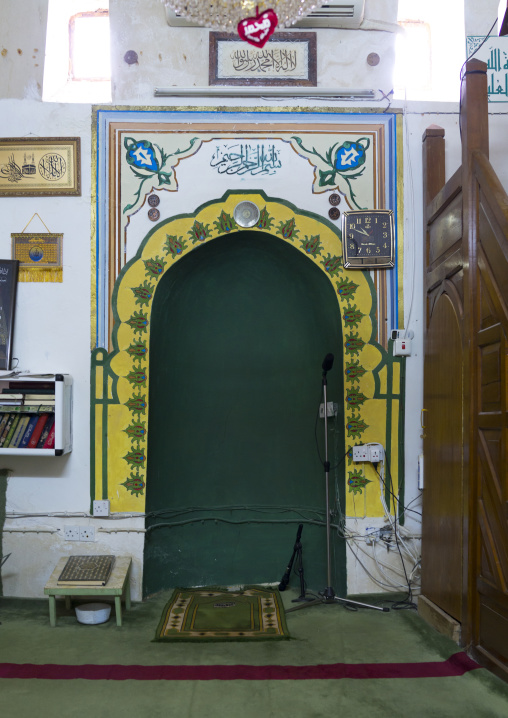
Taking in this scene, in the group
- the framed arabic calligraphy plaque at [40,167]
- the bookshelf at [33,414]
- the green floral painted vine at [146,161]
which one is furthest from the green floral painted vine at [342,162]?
the bookshelf at [33,414]

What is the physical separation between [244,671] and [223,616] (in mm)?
738

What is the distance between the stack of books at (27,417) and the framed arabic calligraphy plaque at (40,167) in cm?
117

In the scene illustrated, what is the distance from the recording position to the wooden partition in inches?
110

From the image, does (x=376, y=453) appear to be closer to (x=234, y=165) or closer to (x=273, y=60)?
(x=234, y=165)

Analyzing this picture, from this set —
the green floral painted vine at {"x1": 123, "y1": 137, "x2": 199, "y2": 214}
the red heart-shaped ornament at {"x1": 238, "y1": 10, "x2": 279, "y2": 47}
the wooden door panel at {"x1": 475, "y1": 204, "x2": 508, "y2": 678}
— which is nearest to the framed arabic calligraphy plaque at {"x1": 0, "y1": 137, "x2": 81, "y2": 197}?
the green floral painted vine at {"x1": 123, "y1": 137, "x2": 199, "y2": 214}

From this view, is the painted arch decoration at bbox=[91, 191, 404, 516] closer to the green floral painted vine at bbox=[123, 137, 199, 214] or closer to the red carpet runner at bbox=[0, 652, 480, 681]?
the green floral painted vine at bbox=[123, 137, 199, 214]

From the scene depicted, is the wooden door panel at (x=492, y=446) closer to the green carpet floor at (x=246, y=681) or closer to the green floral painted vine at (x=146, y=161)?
the green carpet floor at (x=246, y=681)

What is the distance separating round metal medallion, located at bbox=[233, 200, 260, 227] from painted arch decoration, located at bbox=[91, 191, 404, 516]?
0.03 m

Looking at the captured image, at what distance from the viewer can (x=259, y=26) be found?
9.23 feet

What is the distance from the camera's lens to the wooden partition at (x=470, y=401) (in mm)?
2783

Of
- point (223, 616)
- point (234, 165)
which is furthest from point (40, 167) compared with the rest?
point (223, 616)

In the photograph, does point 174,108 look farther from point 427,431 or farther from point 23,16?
point 427,431

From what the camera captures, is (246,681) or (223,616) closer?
(246,681)

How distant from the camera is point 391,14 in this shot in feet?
13.6
